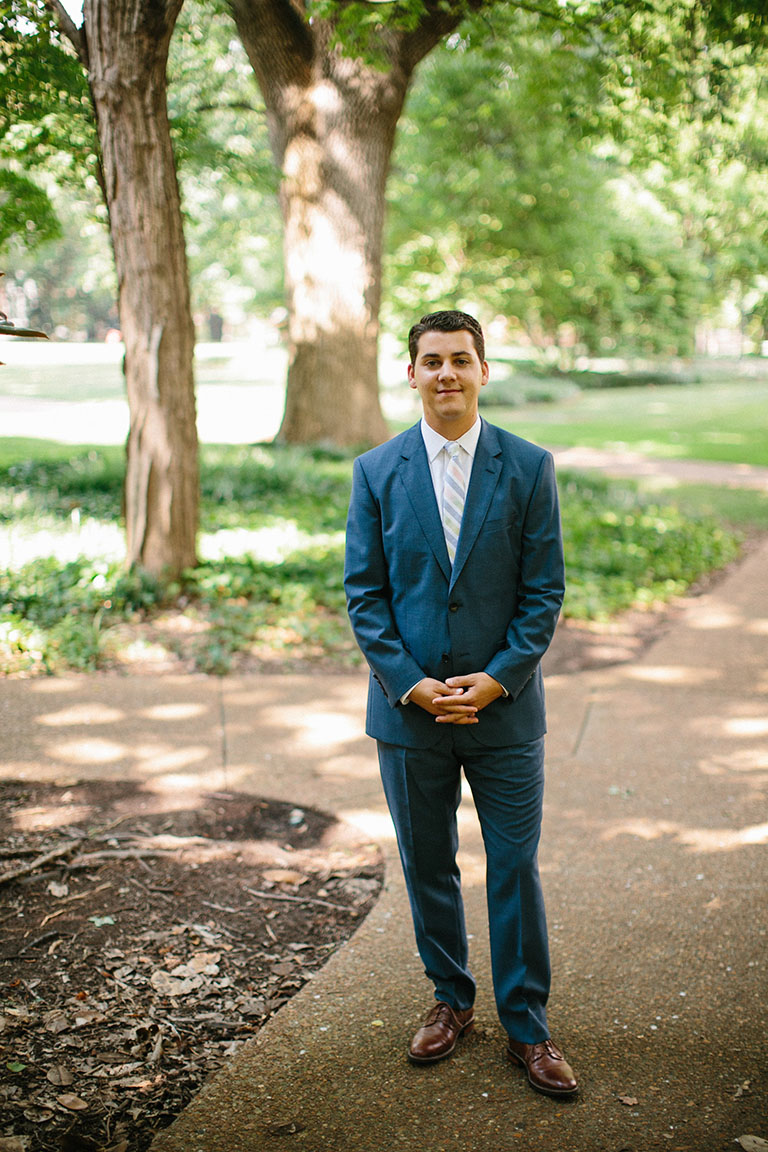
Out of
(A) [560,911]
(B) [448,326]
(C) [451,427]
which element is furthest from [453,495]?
(A) [560,911]

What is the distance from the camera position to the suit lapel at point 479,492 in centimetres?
269

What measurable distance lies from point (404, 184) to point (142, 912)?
2423 centimetres

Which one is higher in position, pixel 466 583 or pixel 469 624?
pixel 466 583

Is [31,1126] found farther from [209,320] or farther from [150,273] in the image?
[209,320]

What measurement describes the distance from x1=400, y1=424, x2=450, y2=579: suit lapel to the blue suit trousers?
50 centimetres

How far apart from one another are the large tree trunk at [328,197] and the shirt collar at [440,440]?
32.0 feet

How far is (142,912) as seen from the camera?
3.64 metres

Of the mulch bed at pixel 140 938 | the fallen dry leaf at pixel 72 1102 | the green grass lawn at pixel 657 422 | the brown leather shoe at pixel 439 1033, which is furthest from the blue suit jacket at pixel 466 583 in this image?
the green grass lawn at pixel 657 422

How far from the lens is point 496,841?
2756 millimetres

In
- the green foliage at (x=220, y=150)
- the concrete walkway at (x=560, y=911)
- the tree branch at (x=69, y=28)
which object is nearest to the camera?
the concrete walkway at (x=560, y=911)

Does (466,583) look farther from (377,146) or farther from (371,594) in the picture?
(377,146)

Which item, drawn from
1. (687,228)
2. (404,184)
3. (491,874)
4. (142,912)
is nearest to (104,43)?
(142,912)

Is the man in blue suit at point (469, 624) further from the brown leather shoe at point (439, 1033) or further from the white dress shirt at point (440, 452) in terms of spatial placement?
the brown leather shoe at point (439, 1033)

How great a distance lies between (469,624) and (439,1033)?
4.10 ft
